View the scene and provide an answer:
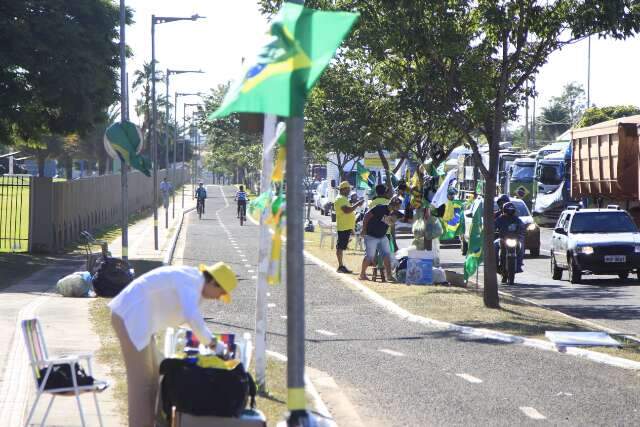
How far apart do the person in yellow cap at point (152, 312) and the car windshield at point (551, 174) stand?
144 ft

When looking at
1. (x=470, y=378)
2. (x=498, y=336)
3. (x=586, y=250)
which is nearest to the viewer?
(x=470, y=378)

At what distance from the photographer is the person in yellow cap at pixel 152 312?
26.7ft

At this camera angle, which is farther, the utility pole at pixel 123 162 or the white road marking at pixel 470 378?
the utility pole at pixel 123 162

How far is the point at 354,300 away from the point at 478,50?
4863 millimetres

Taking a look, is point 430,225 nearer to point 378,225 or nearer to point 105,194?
point 378,225

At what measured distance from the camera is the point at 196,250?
1422 inches

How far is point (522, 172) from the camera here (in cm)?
5597

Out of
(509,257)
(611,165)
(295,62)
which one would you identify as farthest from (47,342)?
(611,165)

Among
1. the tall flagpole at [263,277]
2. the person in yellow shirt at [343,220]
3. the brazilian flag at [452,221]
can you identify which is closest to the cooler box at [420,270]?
the brazilian flag at [452,221]

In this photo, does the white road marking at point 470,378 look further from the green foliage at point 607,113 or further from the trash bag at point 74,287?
the green foliage at point 607,113

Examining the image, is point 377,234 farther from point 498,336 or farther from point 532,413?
point 532,413

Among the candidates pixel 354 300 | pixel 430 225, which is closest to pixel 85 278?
pixel 354 300

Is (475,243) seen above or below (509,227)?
below

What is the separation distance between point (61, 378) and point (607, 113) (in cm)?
6574
